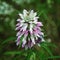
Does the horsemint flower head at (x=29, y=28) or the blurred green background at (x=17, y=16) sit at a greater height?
the blurred green background at (x=17, y=16)

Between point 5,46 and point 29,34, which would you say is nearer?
point 29,34

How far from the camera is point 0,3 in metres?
5.34

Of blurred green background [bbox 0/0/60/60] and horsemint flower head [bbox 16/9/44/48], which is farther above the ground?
blurred green background [bbox 0/0/60/60]

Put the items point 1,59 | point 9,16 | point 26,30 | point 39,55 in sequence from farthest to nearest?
point 9,16 → point 1,59 → point 39,55 → point 26,30

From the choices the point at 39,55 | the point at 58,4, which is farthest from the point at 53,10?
the point at 39,55

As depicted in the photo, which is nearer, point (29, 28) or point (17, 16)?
point (29, 28)

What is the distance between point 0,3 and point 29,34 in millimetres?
1986

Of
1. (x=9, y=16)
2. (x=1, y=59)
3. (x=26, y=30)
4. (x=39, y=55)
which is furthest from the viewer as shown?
(x=9, y=16)

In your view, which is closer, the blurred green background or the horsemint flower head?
the horsemint flower head

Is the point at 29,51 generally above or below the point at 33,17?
below

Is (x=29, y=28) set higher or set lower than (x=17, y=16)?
lower

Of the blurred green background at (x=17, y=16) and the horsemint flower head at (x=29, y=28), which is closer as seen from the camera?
the horsemint flower head at (x=29, y=28)

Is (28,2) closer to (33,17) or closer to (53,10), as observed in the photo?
(53,10)

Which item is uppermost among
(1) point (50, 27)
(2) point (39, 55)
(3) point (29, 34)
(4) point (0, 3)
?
(4) point (0, 3)
